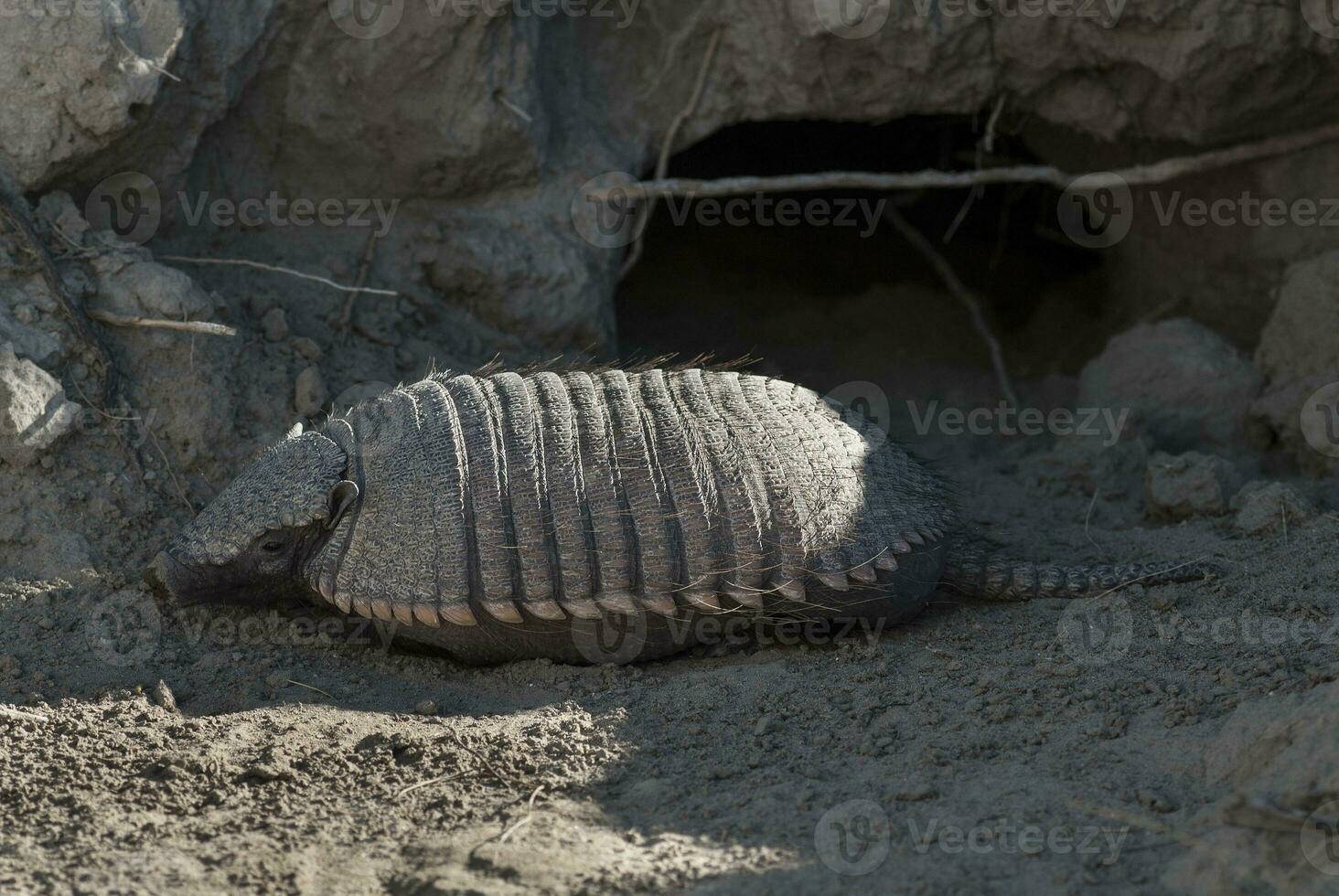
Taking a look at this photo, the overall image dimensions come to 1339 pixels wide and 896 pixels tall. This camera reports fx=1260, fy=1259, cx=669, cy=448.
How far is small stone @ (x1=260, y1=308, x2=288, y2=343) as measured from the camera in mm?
6680

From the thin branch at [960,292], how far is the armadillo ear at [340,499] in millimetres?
5005

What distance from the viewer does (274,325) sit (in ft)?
21.9

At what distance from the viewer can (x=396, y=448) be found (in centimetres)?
555

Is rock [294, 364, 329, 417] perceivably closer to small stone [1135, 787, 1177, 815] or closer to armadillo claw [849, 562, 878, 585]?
armadillo claw [849, 562, 878, 585]

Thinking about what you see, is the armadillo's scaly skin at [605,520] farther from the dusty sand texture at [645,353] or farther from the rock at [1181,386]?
the rock at [1181,386]

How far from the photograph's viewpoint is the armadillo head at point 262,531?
5402 millimetres

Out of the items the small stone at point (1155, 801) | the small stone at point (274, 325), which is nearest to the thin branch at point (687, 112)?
the small stone at point (274, 325)

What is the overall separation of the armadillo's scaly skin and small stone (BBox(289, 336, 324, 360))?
1208 millimetres

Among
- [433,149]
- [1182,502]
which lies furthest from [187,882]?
[1182,502]

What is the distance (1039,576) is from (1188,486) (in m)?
1.34

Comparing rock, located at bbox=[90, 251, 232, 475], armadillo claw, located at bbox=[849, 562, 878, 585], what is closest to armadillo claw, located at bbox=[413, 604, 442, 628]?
rock, located at bbox=[90, 251, 232, 475]

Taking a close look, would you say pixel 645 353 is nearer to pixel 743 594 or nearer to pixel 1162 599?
pixel 743 594

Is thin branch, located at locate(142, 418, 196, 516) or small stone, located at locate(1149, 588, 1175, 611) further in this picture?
thin branch, located at locate(142, 418, 196, 516)

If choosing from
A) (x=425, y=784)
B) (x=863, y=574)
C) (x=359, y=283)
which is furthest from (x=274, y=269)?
(x=863, y=574)
